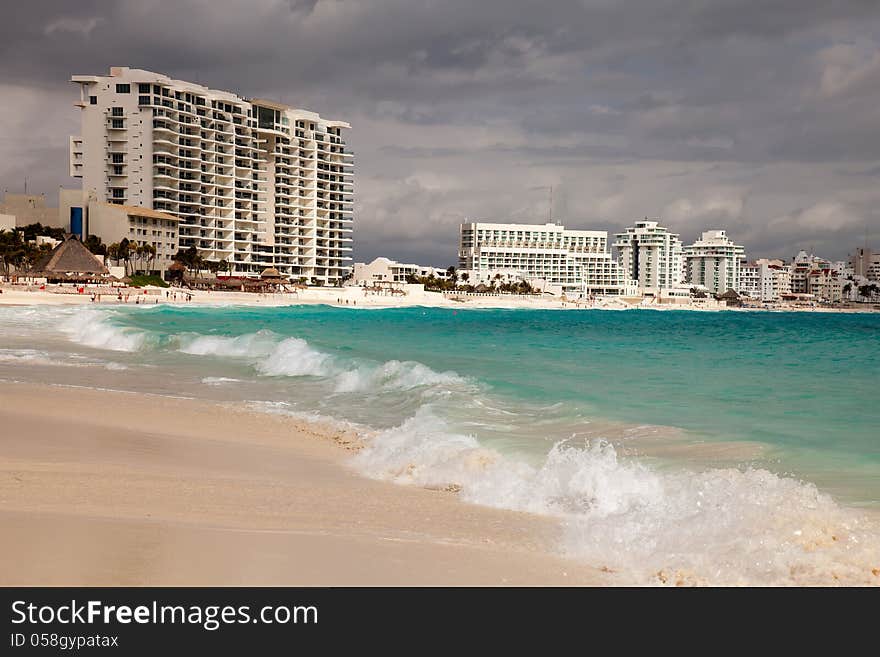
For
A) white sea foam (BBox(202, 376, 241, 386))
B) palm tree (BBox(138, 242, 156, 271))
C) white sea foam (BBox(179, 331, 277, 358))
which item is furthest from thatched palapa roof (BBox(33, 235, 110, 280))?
white sea foam (BBox(202, 376, 241, 386))

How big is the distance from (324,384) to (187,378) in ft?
10.8

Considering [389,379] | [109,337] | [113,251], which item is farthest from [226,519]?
[113,251]

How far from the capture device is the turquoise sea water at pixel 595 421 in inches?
255

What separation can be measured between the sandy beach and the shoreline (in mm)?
63959

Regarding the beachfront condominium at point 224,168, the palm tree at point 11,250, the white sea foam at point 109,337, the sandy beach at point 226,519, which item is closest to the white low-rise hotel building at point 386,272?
the beachfront condominium at point 224,168

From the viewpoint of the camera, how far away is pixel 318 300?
125 metres

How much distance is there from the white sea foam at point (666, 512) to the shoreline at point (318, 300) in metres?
66.6

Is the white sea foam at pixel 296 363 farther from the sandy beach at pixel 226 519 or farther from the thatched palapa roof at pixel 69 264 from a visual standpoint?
the thatched palapa roof at pixel 69 264

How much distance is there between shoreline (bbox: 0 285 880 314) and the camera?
77000mm

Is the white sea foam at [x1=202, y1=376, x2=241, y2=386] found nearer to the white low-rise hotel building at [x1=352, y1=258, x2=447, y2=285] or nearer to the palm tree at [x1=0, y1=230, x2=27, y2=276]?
the palm tree at [x1=0, y1=230, x2=27, y2=276]

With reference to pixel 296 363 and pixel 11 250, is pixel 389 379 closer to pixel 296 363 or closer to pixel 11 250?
pixel 296 363

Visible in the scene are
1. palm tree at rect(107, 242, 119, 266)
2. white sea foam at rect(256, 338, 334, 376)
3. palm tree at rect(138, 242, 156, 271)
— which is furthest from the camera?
palm tree at rect(138, 242, 156, 271)

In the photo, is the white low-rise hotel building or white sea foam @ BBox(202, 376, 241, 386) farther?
the white low-rise hotel building
